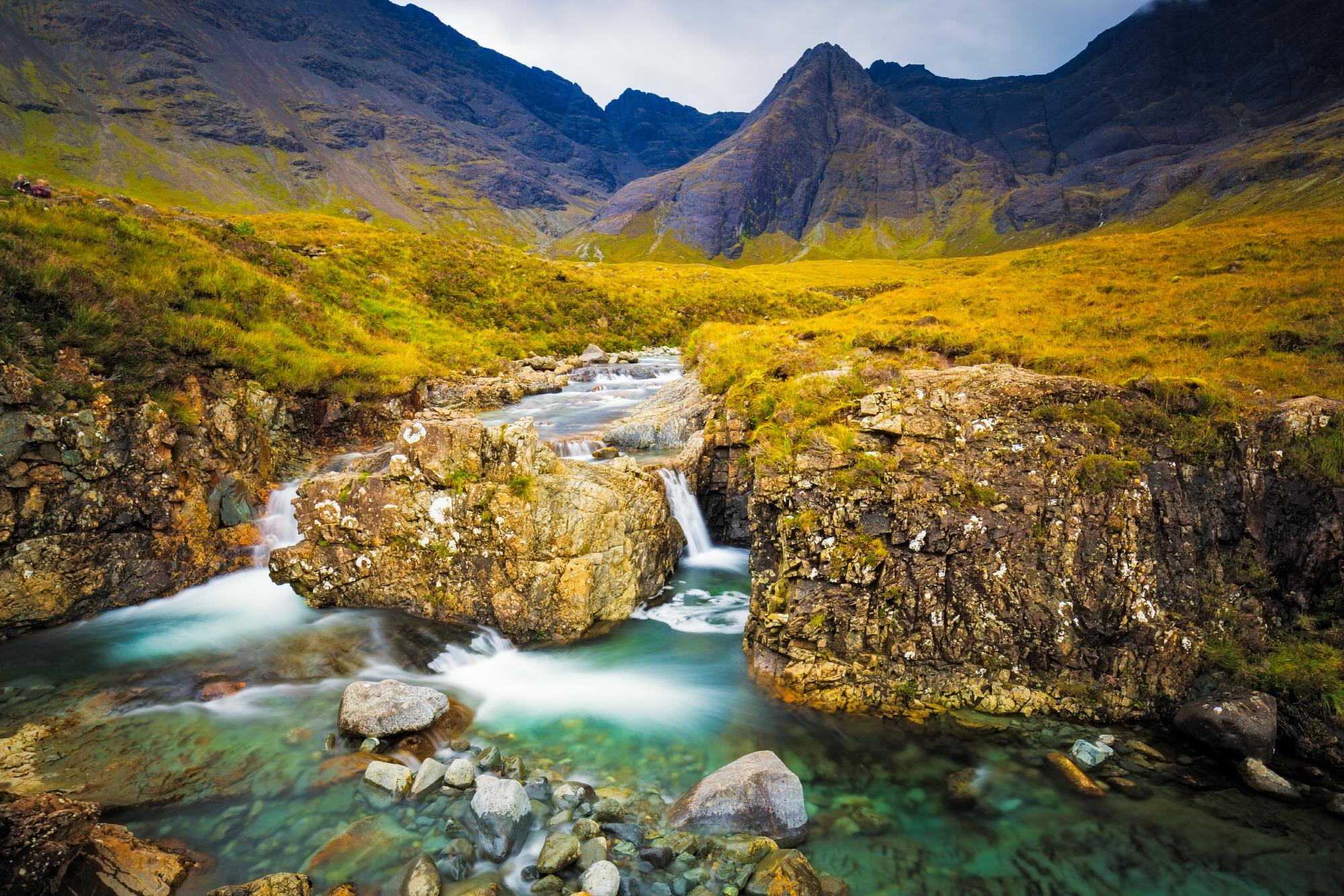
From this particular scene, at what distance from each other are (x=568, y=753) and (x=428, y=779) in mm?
2064

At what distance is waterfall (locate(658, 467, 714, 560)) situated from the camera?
15656 mm

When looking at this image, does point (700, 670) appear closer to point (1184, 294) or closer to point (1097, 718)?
point (1097, 718)

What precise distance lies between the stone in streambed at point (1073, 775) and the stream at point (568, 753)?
5.5 inches

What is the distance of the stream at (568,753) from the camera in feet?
22.3

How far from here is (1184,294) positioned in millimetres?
17500

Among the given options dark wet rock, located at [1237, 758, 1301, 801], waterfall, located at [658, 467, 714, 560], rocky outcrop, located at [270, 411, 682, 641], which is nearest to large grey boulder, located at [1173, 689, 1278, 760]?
dark wet rock, located at [1237, 758, 1301, 801]

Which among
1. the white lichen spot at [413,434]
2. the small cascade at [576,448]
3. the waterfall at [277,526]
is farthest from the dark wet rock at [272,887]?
the small cascade at [576,448]

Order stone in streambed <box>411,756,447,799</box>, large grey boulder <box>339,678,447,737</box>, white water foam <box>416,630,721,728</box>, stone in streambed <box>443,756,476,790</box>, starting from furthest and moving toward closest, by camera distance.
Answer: white water foam <box>416,630,721,728</box> < large grey boulder <box>339,678,447,737</box> < stone in streambed <box>443,756,476,790</box> < stone in streambed <box>411,756,447,799</box>

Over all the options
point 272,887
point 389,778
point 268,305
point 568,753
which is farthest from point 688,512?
point 268,305

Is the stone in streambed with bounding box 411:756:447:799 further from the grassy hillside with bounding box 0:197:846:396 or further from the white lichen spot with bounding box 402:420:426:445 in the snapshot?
the grassy hillside with bounding box 0:197:846:396

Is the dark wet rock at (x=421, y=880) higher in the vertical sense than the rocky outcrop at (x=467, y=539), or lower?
lower

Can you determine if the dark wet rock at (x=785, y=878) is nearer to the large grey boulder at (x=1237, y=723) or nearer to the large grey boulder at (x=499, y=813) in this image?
the large grey boulder at (x=499, y=813)

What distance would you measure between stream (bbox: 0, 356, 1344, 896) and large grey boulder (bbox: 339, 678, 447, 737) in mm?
468

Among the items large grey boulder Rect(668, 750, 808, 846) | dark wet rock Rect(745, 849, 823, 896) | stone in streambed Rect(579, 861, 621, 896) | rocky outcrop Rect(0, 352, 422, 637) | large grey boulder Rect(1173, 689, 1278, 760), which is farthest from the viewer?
rocky outcrop Rect(0, 352, 422, 637)
